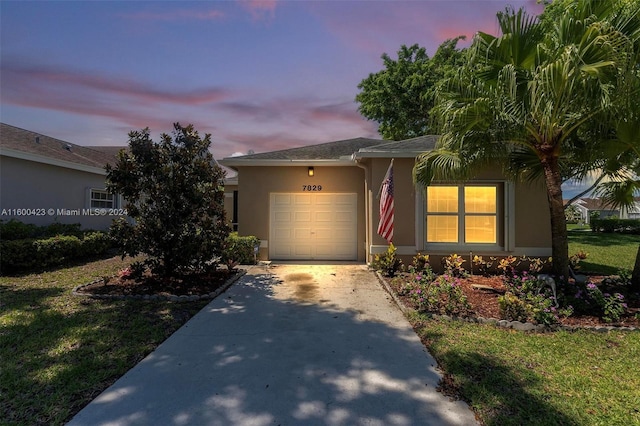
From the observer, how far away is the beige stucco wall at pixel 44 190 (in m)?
9.34

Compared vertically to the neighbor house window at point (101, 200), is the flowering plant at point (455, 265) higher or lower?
lower

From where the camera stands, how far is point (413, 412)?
2.78 m

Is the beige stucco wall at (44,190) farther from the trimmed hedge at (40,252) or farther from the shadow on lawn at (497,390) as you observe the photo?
the shadow on lawn at (497,390)

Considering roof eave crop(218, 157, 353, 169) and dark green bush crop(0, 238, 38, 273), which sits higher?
roof eave crop(218, 157, 353, 169)

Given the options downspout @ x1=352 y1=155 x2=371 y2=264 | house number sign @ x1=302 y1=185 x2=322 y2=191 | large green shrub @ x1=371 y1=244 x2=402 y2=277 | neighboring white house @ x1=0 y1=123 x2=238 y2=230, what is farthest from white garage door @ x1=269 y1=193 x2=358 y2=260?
large green shrub @ x1=371 y1=244 x2=402 y2=277

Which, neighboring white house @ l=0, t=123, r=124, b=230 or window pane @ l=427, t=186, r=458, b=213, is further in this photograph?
neighboring white house @ l=0, t=123, r=124, b=230

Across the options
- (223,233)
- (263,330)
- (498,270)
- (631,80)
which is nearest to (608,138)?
(631,80)

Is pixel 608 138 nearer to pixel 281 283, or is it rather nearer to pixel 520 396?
pixel 520 396

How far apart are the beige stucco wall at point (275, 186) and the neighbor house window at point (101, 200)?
20.2 ft

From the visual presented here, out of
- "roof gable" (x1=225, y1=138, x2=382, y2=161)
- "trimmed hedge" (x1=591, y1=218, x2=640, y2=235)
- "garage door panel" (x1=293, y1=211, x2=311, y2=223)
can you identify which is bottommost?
"trimmed hedge" (x1=591, y1=218, x2=640, y2=235)

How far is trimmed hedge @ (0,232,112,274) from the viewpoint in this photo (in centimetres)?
804

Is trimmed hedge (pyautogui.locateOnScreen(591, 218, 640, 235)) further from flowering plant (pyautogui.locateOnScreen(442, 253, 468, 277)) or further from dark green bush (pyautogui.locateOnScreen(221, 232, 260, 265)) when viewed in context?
dark green bush (pyautogui.locateOnScreen(221, 232, 260, 265))

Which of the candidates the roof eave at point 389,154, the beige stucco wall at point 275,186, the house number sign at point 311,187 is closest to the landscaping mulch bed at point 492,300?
the roof eave at point 389,154

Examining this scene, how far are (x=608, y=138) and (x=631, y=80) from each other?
164 centimetres
